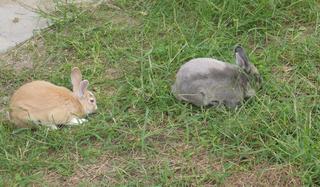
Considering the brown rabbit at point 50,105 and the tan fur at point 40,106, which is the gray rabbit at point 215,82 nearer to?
the brown rabbit at point 50,105

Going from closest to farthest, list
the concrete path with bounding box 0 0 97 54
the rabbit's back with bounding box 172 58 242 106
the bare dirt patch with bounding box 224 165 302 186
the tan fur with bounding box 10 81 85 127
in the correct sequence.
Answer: the bare dirt patch with bounding box 224 165 302 186 < the tan fur with bounding box 10 81 85 127 < the rabbit's back with bounding box 172 58 242 106 < the concrete path with bounding box 0 0 97 54

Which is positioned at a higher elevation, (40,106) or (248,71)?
A: (248,71)

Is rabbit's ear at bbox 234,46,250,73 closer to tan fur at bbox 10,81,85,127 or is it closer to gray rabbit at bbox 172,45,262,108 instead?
gray rabbit at bbox 172,45,262,108

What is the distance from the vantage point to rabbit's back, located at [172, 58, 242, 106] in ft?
13.2

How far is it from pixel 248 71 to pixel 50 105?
1290mm

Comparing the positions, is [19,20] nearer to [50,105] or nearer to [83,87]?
A: [83,87]

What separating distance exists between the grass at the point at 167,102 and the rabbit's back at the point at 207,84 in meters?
0.08

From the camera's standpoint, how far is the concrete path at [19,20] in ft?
16.5

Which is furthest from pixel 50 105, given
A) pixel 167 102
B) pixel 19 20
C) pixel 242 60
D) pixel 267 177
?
pixel 19 20

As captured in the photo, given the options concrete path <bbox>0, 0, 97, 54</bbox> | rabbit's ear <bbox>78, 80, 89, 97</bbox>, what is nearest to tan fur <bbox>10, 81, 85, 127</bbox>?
rabbit's ear <bbox>78, 80, 89, 97</bbox>

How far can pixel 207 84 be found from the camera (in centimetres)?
404

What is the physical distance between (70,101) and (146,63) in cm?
74

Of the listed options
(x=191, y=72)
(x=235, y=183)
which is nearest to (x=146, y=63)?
(x=191, y=72)

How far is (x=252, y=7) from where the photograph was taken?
498cm
